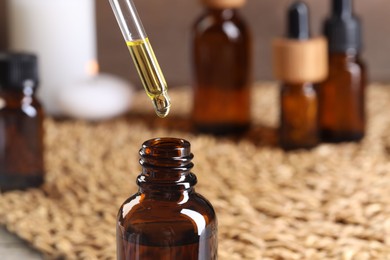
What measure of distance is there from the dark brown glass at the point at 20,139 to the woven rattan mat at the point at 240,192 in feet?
0.06

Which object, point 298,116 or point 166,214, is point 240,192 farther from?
point 166,214

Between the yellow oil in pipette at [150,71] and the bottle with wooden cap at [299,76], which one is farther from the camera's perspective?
the bottle with wooden cap at [299,76]

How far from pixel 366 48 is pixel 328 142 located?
0.33 metres

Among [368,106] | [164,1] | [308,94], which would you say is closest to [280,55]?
[308,94]

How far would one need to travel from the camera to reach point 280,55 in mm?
854

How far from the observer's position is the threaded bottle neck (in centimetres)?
48


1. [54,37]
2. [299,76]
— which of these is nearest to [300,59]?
[299,76]

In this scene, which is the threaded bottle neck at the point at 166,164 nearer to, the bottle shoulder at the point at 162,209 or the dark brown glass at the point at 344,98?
the bottle shoulder at the point at 162,209

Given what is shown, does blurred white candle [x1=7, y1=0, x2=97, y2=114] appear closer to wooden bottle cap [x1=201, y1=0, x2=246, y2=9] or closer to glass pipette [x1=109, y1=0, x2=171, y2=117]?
wooden bottle cap [x1=201, y1=0, x2=246, y2=9]

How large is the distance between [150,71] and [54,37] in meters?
0.53

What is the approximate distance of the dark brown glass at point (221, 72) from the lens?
916mm

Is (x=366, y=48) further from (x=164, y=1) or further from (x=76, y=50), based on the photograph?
(x=76, y=50)

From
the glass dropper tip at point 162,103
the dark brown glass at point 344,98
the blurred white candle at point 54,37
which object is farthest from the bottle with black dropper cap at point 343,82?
the glass dropper tip at point 162,103

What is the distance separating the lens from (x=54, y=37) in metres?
1.00
